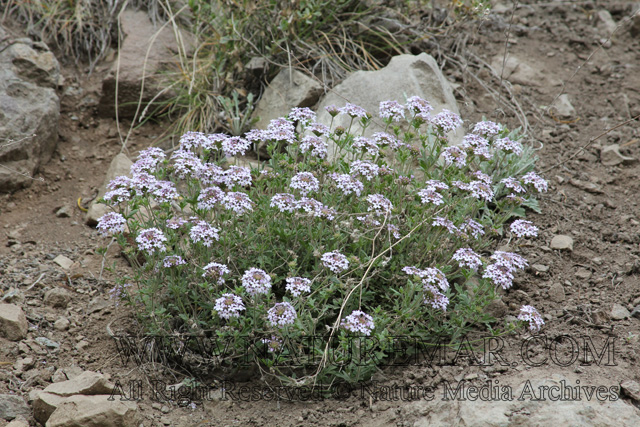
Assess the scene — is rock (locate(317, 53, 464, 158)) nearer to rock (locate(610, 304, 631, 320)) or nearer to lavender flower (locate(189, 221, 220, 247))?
rock (locate(610, 304, 631, 320))

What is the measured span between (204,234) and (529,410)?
2063mm

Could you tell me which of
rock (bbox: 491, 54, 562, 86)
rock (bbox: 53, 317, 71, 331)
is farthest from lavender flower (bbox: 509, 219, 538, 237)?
rock (bbox: 491, 54, 562, 86)

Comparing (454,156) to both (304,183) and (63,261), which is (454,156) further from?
(63,261)

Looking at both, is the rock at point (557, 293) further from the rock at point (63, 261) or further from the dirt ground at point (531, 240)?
the rock at point (63, 261)

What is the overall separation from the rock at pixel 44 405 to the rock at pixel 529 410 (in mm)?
1945

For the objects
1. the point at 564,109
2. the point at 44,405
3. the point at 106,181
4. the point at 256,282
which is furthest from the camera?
the point at 564,109

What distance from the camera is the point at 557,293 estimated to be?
14.0ft

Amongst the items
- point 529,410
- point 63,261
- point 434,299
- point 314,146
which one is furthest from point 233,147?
point 529,410

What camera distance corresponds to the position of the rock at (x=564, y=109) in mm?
6266

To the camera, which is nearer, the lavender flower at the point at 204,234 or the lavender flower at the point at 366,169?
the lavender flower at the point at 204,234

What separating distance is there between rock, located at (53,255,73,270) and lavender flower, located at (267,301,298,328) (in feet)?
7.06

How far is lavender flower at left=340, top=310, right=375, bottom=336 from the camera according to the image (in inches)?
131

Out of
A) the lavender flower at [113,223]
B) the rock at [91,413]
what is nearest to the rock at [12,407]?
the rock at [91,413]

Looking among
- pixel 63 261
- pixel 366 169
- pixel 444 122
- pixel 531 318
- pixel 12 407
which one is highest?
pixel 444 122
